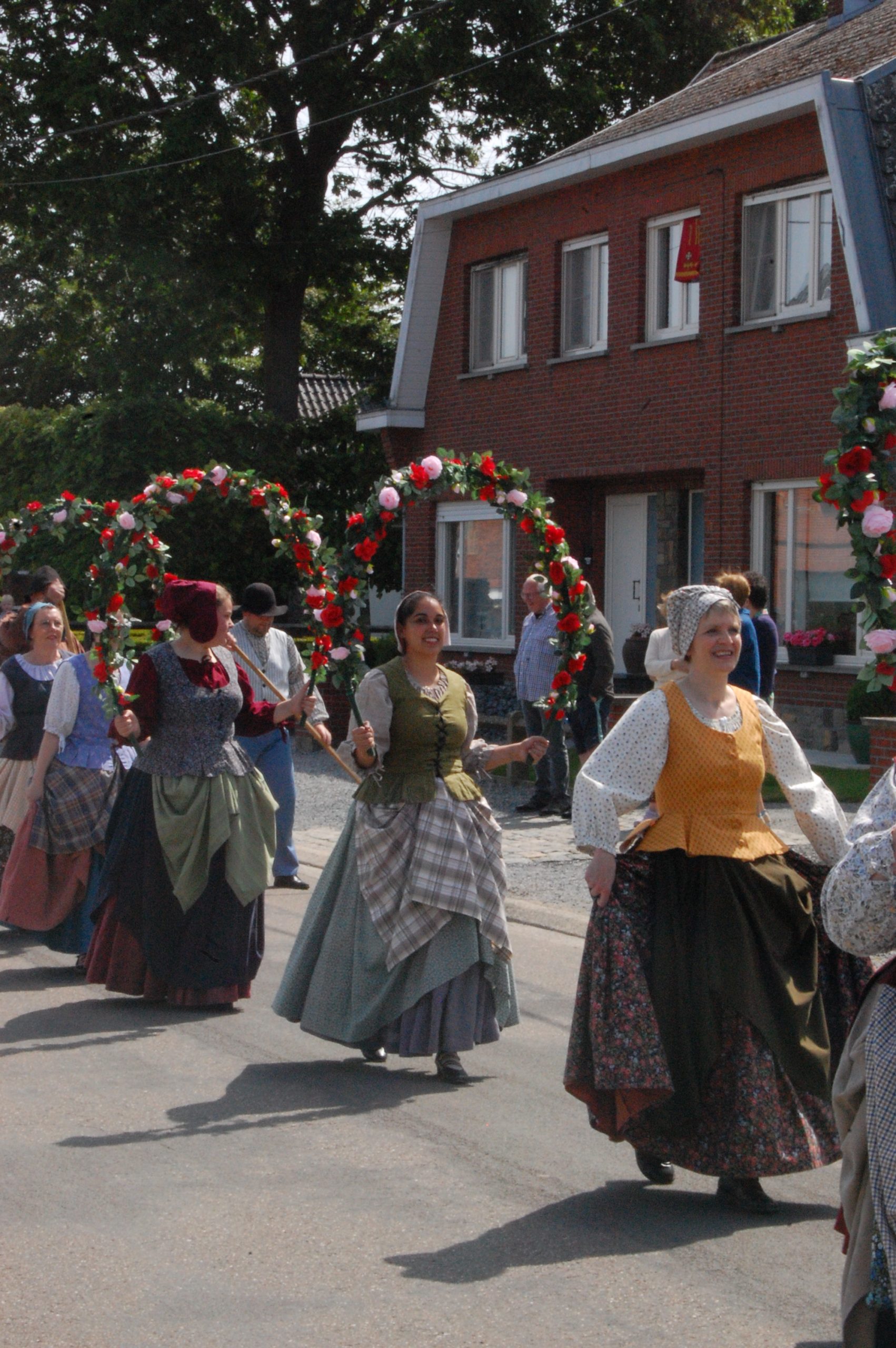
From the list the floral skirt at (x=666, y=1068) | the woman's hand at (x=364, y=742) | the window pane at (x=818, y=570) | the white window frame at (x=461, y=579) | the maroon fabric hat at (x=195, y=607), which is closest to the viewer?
the floral skirt at (x=666, y=1068)

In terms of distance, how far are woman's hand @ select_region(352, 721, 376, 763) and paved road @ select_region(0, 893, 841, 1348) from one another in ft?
4.06

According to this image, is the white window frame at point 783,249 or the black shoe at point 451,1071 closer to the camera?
the black shoe at point 451,1071

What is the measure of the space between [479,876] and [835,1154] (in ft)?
7.06

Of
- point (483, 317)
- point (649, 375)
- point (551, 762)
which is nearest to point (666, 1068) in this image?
point (551, 762)

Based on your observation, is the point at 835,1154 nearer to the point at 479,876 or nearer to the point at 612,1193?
the point at 612,1193

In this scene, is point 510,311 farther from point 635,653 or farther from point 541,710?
point 541,710

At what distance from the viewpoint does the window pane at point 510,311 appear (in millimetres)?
21547

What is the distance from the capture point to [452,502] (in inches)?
896

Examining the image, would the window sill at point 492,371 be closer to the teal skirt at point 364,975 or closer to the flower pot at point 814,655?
the flower pot at point 814,655

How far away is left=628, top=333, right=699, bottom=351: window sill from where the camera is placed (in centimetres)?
1864

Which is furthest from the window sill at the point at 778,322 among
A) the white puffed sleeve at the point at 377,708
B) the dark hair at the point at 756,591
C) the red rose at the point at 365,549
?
the white puffed sleeve at the point at 377,708

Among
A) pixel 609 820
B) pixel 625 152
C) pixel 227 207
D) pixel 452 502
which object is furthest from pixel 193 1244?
pixel 227 207

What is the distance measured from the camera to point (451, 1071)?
6.64m

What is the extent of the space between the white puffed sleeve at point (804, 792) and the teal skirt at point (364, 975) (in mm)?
1733
